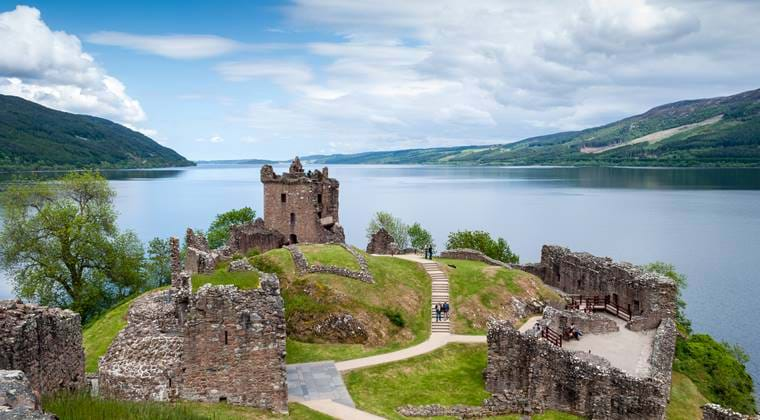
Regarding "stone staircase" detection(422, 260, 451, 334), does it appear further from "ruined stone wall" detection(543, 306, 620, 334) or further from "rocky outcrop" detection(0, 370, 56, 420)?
"rocky outcrop" detection(0, 370, 56, 420)

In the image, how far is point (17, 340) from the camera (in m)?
13.2

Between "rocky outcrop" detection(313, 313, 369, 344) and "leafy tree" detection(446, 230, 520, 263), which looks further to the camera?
"leafy tree" detection(446, 230, 520, 263)

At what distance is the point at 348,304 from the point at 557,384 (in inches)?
563

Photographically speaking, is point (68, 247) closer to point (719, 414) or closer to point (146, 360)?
point (146, 360)

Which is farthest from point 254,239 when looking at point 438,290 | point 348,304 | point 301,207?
point 438,290

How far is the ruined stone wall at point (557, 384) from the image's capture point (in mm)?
25328

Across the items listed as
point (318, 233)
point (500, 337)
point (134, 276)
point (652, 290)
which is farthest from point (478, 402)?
point (134, 276)

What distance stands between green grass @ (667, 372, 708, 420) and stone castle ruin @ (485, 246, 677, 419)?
1.33 meters

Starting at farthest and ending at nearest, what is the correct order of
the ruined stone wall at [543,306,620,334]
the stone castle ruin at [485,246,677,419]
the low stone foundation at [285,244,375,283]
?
the low stone foundation at [285,244,375,283] < the ruined stone wall at [543,306,620,334] < the stone castle ruin at [485,246,677,419]

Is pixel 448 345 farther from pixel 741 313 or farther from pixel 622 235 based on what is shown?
pixel 622 235

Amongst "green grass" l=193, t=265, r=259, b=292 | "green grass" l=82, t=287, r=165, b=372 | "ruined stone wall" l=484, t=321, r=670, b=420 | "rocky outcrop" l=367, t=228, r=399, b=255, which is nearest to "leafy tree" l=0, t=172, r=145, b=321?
"green grass" l=82, t=287, r=165, b=372

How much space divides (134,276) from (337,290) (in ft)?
88.1

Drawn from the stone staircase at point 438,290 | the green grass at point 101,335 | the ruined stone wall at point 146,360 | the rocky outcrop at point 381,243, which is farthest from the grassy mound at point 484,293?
the green grass at point 101,335

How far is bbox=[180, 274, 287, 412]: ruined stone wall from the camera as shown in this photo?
21.2 m
